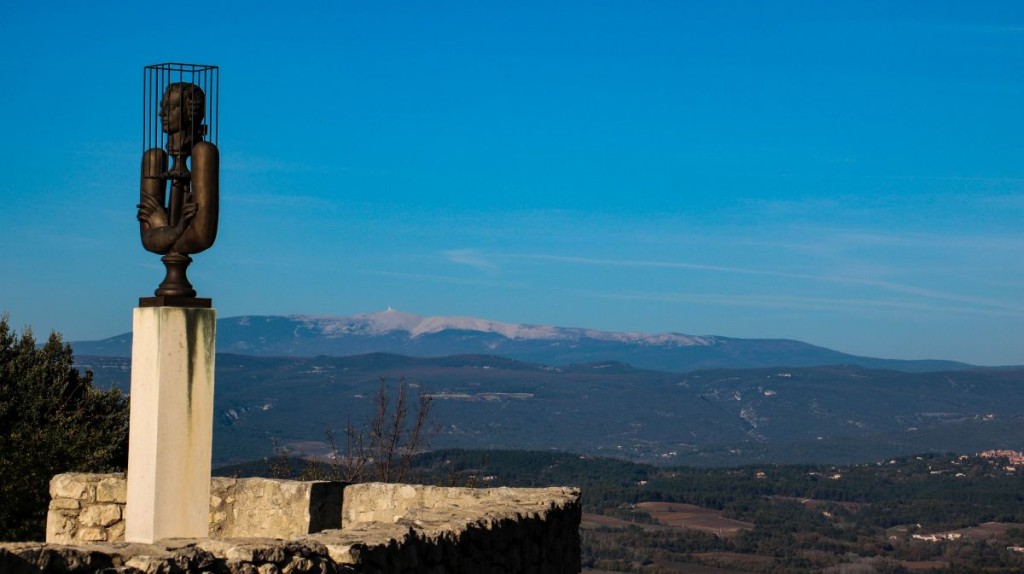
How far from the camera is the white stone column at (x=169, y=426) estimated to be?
962cm

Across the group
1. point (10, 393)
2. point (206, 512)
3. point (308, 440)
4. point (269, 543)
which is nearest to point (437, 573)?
point (269, 543)

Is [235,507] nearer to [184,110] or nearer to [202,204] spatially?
[202,204]

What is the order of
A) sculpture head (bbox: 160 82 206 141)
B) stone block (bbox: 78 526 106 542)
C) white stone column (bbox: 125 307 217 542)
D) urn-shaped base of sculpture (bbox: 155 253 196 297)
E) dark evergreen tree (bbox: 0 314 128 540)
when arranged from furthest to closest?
dark evergreen tree (bbox: 0 314 128 540) < stone block (bbox: 78 526 106 542) < sculpture head (bbox: 160 82 206 141) < urn-shaped base of sculpture (bbox: 155 253 196 297) < white stone column (bbox: 125 307 217 542)

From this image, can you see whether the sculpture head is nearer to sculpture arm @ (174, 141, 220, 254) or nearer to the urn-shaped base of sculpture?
sculpture arm @ (174, 141, 220, 254)

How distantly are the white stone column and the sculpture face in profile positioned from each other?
0.31 metres

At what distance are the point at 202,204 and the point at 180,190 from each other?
30 cm

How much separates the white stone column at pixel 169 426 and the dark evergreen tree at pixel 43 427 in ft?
20.3

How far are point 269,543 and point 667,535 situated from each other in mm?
79355

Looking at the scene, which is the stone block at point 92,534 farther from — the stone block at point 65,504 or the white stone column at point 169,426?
the white stone column at point 169,426

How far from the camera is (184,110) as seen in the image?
34.1 feet

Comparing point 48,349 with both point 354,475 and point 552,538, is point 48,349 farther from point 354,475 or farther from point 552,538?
point 552,538

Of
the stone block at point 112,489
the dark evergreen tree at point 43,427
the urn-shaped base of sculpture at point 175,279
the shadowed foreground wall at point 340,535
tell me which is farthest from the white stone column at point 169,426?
the dark evergreen tree at point 43,427

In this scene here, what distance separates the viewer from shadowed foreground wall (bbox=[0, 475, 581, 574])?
17.9 feet

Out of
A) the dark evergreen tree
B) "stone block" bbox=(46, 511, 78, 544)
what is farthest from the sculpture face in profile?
the dark evergreen tree
